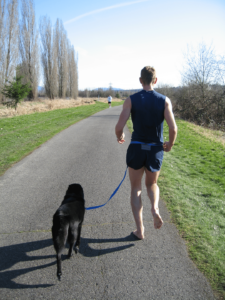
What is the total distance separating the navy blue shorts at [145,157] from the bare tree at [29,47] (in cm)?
3647

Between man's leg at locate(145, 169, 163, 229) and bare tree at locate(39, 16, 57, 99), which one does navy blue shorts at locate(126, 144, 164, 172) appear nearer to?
man's leg at locate(145, 169, 163, 229)

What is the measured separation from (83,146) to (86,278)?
649 cm

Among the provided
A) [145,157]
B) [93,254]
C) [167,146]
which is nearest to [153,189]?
[145,157]

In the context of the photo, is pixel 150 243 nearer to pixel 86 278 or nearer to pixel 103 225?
pixel 103 225

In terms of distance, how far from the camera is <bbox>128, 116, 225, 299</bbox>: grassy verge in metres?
2.59

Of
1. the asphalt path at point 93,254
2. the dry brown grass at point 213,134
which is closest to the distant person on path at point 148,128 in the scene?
the asphalt path at point 93,254

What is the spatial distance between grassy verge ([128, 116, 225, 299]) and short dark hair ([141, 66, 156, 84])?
7.23 feet

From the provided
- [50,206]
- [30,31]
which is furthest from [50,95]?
[50,206]

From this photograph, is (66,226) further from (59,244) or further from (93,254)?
(93,254)

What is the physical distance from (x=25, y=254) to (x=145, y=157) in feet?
6.46

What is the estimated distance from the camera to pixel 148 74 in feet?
8.66

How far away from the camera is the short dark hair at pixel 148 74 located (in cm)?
264

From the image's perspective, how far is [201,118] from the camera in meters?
19.4

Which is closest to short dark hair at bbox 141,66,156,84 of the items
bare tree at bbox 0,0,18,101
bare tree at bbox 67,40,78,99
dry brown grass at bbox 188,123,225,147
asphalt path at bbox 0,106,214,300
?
asphalt path at bbox 0,106,214,300
